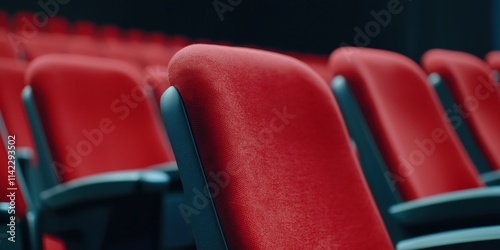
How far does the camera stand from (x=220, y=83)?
28 cm

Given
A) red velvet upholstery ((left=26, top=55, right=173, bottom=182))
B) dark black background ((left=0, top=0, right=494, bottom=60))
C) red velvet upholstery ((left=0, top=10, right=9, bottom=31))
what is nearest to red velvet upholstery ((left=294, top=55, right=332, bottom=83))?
dark black background ((left=0, top=0, right=494, bottom=60))

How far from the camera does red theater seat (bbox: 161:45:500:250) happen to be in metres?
0.25

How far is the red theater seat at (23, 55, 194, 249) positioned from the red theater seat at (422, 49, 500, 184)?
1.07ft

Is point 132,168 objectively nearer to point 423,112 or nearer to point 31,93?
point 31,93

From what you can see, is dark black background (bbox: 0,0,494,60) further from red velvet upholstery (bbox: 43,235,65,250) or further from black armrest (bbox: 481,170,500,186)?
red velvet upholstery (bbox: 43,235,65,250)

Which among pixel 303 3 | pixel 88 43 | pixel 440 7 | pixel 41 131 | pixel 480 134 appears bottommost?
pixel 480 134

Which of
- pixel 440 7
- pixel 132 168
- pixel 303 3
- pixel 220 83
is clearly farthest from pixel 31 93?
pixel 303 3

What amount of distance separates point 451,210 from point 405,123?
0.11 m

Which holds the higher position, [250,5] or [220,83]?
[250,5]

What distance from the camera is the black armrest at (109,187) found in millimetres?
490

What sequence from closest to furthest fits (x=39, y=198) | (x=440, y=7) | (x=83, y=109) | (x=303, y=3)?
1. (x=39, y=198)
2. (x=83, y=109)
3. (x=440, y=7)
4. (x=303, y=3)

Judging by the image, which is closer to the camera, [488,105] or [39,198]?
[39,198]

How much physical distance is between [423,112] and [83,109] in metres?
0.35

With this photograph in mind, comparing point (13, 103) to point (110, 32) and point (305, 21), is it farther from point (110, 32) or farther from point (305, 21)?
point (305, 21)
